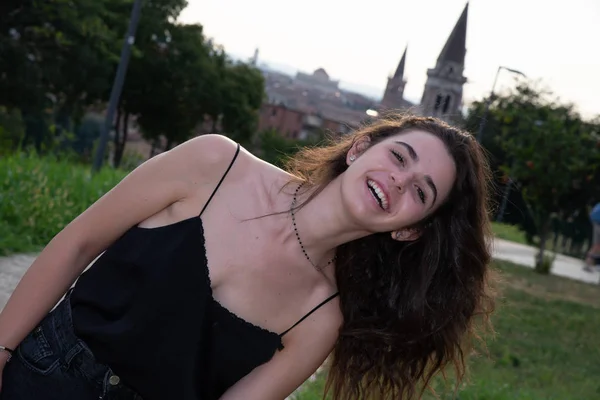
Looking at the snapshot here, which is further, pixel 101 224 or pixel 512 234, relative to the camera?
pixel 512 234

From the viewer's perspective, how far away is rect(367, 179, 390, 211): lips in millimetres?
2398

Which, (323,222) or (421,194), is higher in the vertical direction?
(421,194)

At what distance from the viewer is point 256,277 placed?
245cm

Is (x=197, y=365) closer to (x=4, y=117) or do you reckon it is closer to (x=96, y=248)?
(x=96, y=248)

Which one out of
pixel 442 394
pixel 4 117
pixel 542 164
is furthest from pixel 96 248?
pixel 4 117

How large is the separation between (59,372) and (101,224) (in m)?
0.42

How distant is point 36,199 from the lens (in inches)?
300

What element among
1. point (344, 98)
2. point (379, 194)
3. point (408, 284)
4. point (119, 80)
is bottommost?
point (344, 98)

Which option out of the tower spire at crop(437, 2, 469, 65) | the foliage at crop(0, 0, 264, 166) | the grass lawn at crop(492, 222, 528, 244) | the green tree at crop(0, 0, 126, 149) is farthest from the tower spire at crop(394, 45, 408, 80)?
the green tree at crop(0, 0, 126, 149)

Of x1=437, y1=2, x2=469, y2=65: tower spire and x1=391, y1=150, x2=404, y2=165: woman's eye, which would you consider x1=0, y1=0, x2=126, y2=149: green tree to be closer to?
x1=391, y1=150, x2=404, y2=165: woman's eye

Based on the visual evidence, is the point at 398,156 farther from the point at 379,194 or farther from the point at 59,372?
the point at 59,372

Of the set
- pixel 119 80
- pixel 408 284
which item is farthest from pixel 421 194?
pixel 119 80

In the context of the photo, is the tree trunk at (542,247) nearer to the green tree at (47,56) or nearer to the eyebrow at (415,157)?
the green tree at (47,56)

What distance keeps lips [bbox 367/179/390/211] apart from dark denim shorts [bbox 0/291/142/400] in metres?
0.86
